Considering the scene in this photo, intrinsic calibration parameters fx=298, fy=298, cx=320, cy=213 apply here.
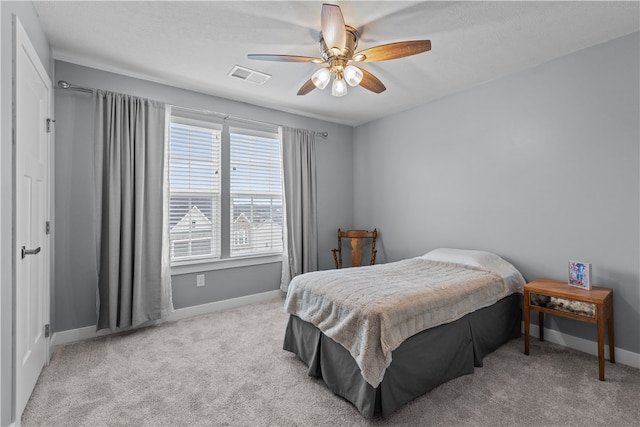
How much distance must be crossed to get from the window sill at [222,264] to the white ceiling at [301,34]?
2.01 m

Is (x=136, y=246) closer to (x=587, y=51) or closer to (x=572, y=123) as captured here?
(x=572, y=123)

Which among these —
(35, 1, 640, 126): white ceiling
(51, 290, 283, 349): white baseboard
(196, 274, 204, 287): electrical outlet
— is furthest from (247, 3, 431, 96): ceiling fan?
(51, 290, 283, 349): white baseboard

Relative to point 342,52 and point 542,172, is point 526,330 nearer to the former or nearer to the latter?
point 542,172

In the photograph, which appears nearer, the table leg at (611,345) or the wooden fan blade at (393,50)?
the wooden fan blade at (393,50)

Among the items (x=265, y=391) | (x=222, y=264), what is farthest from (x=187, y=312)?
(x=265, y=391)

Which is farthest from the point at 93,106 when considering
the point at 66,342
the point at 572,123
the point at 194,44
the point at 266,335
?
the point at 572,123

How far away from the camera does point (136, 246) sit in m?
2.91

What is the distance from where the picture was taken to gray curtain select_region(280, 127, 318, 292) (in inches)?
159

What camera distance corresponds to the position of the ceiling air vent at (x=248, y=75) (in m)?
2.89

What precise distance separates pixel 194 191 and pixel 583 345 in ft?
13.3

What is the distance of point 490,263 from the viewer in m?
2.82

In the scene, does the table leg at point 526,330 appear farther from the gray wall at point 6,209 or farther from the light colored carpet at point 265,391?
the gray wall at point 6,209

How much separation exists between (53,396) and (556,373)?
3.50 m

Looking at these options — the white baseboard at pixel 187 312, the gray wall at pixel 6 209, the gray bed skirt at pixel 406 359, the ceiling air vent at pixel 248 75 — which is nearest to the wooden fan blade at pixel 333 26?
the ceiling air vent at pixel 248 75
